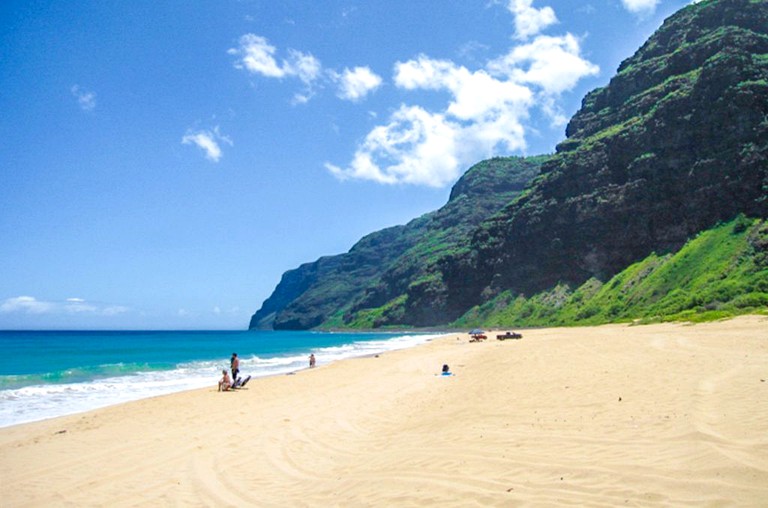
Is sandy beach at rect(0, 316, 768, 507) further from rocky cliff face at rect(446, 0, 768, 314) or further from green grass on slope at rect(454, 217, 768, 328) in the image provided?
rocky cliff face at rect(446, 0, 768, 314)

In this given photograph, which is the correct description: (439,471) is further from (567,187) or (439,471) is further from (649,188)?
(567,187)

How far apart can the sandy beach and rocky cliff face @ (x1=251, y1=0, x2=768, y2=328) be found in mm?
76096

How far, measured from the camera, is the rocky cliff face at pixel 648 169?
260ft

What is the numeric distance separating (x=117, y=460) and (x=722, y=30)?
13262 cm

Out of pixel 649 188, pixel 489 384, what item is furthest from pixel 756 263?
pixel 489 384

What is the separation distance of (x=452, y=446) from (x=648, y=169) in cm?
10436

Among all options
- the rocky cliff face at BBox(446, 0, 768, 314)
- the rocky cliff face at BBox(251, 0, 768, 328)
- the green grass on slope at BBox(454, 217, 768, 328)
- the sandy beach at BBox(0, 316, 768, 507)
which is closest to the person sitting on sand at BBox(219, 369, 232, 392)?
the sandy beach at BBox(0, 316, 768, 507)

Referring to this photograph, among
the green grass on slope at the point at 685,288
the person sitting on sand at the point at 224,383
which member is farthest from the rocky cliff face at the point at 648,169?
the person sitting on sand at the point at 224,383

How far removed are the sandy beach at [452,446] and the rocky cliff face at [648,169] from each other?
250ft

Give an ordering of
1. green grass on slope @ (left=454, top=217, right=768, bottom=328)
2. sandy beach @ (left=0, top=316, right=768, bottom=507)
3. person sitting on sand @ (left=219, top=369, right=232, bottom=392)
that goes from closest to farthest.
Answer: sandy beach @ (left=0, top=316, right=768, bottom=507), person sitting on sand @ (left=219, top=369, right=232, bottom=392), green grass on slope @ (left=454, top=217, right=768, bottom=328)

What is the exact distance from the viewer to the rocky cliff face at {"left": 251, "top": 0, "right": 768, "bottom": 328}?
7912 centimetres

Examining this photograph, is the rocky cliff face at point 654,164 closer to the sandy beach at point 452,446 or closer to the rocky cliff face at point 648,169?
the rocky cliff face at point 648,169

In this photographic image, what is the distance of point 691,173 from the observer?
85812 millimetres

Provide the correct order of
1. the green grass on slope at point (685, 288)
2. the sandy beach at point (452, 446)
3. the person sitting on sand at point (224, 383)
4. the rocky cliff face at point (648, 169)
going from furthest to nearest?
1. the rocky cliff face at point (648, 169)
2. the green grass on slope at point (685, 288)
3. the person sitting on sand at point (224, 383)
4. the sandy beach at point (452, 446)
